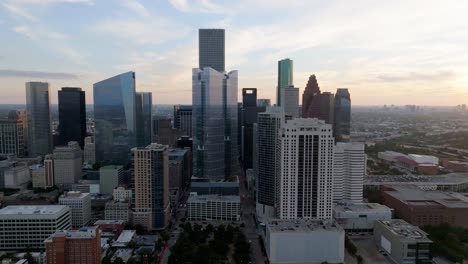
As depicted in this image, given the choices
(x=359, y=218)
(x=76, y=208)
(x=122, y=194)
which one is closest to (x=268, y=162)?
(x=359, y=218)

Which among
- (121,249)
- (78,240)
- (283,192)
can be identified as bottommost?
(121,249)

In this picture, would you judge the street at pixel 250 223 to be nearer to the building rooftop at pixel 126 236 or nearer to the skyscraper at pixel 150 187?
the skyscraper at pixel 150 187

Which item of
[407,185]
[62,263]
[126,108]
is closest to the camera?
[62,263]

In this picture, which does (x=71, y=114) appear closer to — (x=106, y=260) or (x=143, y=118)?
(x=143, y=118)

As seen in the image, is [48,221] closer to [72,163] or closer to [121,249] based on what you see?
[121,249]

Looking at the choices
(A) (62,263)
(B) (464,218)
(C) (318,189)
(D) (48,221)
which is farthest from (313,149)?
(D) (48,221)

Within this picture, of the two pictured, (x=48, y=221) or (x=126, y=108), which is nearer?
(x=48, y=221)

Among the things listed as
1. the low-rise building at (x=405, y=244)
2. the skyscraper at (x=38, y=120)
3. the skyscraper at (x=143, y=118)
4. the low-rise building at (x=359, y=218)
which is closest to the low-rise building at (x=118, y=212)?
the low-rise building at (x=359, y=218)
